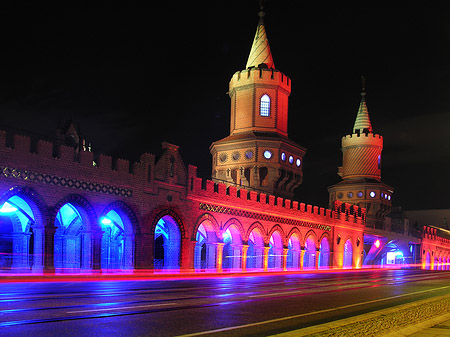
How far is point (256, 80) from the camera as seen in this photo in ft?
141

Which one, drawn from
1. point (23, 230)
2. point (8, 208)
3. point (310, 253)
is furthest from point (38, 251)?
point (310, 253)

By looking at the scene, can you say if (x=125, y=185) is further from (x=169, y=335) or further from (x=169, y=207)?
(x=169, y=335)

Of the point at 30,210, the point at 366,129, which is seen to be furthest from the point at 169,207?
the point at 366,129

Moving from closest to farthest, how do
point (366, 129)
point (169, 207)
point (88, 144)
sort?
1. point (169, 207)
2. point (88, 144)
3. point (366, 129)

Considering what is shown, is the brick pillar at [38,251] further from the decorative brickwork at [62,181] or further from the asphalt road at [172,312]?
the asphalt road at [172,312]

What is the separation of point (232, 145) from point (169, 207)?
15.0 m

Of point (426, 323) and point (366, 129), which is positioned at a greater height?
point (366, 129)

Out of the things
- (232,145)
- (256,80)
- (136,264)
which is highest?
(256,80)

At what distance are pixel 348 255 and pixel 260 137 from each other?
14.1 m

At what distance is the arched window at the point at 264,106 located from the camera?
1700 inches

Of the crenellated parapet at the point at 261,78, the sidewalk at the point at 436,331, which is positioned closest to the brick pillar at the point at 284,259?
the crenellated parapet at the point at 261,78

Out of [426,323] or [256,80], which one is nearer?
[426,323]

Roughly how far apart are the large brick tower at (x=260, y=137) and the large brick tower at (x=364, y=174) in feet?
56.6

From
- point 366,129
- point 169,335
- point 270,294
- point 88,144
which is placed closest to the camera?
point 169,335
